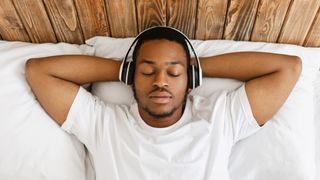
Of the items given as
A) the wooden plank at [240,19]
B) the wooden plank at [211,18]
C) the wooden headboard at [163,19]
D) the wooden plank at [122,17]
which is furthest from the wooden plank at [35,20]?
the wooden plank at [240,19]

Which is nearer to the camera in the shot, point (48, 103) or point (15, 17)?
point (48, 103)

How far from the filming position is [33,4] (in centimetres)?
127

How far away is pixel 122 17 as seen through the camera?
4.34ft

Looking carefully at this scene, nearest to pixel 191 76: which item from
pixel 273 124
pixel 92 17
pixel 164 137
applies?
pixel 164 137

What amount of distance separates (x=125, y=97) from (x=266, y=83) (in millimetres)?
495

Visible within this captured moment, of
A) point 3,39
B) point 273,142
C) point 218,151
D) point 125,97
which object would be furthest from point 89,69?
point 273,142

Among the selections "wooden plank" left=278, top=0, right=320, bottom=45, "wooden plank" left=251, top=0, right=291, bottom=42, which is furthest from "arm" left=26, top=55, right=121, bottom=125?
"wooden plank" left=278, top=0, right=320, bottom=45

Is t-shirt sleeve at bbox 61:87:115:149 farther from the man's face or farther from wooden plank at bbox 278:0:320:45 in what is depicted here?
wooden plank at bbox 278:0:320:45

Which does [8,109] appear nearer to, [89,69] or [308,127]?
[89,69]

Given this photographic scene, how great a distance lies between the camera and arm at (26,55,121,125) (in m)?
1.20

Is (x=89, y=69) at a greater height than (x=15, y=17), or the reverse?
(x=15, y=17)

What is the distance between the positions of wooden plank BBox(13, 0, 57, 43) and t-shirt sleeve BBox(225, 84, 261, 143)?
724 millimetres

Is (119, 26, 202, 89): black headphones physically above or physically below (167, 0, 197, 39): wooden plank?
below

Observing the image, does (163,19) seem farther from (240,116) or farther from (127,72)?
(240,116)
